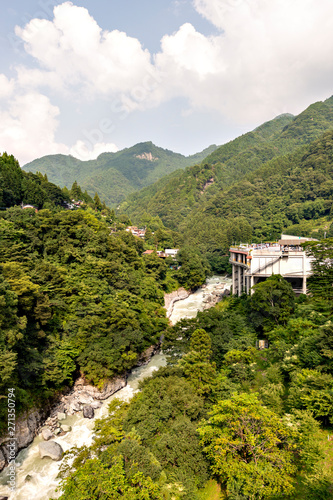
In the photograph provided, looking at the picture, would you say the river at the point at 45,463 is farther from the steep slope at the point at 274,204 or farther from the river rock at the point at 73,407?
the steep slope at the point at 274,204

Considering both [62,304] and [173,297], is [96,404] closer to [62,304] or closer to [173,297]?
[62,304]

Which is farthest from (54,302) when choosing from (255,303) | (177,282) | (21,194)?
(177,282)

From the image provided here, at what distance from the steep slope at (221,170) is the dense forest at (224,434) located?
266ft

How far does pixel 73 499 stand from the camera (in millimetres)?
7086

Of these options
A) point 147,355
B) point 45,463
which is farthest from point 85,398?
point 147,355

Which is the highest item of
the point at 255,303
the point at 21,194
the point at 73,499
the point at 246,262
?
the point at 21,194

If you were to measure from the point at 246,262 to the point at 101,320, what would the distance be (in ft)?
50.4

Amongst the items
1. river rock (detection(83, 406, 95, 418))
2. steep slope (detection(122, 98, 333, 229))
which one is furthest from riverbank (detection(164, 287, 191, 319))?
steep slope (detection(122, 98, 333, 229))

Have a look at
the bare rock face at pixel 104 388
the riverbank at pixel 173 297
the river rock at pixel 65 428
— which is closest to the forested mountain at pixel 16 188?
the riverbank at pixel 173 297

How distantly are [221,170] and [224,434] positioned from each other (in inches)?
4754

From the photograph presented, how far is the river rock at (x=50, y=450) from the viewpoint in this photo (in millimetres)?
13008

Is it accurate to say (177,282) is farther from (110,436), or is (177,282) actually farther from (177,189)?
(177,189)

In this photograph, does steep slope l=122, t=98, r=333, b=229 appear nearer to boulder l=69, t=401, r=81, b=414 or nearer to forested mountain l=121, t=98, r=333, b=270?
forested mountain l=121, t=98, r=333, b=270

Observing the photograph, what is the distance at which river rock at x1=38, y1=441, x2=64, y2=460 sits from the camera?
512 inches
